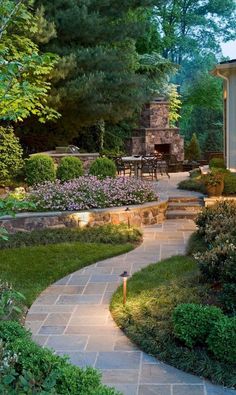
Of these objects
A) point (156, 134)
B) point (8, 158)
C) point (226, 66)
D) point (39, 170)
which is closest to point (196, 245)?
point (39, 170)

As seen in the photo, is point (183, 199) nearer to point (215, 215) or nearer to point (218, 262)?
point (215, 215)

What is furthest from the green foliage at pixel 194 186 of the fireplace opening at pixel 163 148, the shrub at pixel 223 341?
the fireplace opening at pixel 163 148

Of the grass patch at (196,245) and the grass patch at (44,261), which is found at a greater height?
the grass patch at (196,245)

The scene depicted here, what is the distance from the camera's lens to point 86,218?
31.7ft

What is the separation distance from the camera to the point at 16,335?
3.55 metres

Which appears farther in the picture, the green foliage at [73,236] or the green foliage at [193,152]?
the green foliage at [193,152]

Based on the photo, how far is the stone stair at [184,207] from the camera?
10883 millimetres

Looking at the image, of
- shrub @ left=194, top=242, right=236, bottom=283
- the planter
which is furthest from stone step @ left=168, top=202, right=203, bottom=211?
shrub @ left=194, top=242, right=236, bottom=283

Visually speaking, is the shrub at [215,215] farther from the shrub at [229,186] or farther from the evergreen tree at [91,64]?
the evergreen tree at [91,64]

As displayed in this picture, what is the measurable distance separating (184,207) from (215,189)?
777 mm

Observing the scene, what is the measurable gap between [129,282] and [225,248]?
153 cm

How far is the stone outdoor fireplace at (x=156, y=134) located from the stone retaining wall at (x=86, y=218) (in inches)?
419

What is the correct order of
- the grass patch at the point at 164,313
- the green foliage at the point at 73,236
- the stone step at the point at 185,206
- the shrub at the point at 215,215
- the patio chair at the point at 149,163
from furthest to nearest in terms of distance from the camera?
the patio chair at the point at 149,163, the stone step at the point at 185,206, the green foliage at the point at 73,236, the shrub at the point at 215,215, the grass patch at the point at 164,313

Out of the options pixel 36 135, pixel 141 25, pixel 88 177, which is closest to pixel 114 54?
pixel 141 25
